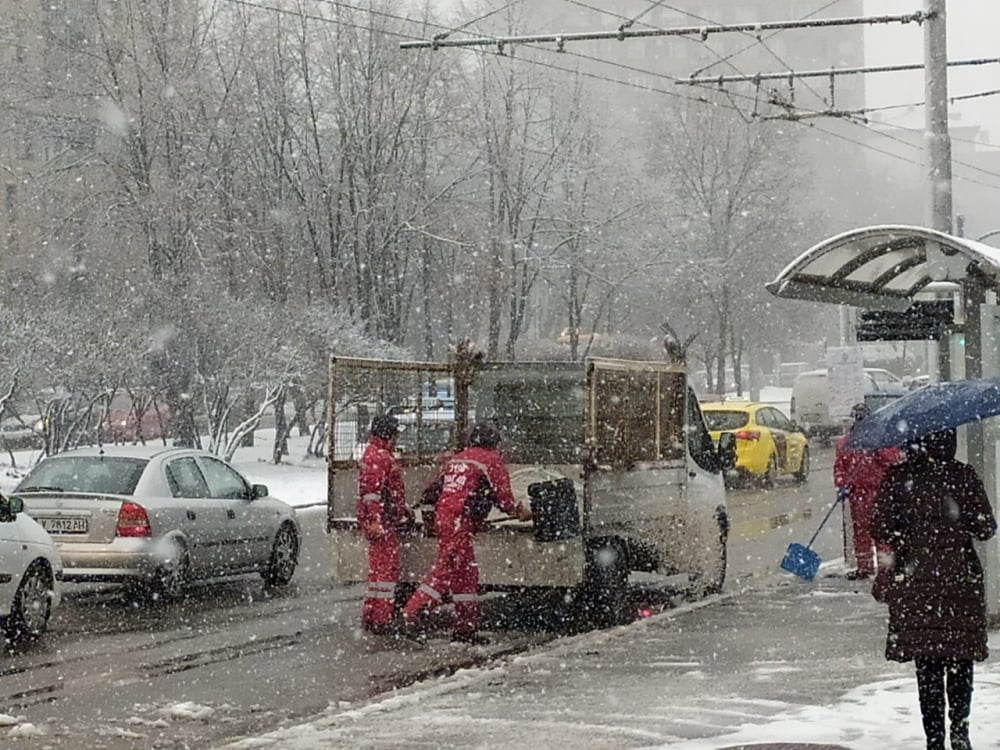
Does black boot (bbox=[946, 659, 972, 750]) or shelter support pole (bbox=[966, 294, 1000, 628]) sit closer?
black boot (bbox=[946, 659, 972, 750])

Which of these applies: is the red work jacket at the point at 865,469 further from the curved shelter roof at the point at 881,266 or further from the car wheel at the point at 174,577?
the car wheel at the point at 174,577

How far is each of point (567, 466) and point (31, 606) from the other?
4.13 meters

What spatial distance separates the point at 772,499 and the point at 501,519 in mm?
15705

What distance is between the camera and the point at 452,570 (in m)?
11.7

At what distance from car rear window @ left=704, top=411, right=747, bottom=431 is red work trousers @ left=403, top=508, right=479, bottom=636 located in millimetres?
19561

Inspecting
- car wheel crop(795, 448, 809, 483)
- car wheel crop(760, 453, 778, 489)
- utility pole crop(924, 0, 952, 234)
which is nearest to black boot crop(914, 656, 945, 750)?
utility pole crop(924, 0, 952, 234)

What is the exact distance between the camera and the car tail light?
14.0 metres

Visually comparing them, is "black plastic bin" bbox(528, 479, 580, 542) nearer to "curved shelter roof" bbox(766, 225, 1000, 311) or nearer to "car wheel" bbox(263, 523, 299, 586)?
"curved shelter roof" bbox(766, 225, 1000, 311)

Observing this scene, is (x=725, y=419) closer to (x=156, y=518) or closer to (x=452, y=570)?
(x=156, y=518)

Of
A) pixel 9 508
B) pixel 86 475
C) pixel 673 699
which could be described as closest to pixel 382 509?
pixel 9 508

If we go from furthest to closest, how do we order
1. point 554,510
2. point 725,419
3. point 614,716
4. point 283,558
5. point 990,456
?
point 725,419 → point 283,558 → point 554,510 → point 990,456 → point 614,716

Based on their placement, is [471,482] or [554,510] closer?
[471,482]

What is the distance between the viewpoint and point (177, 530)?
1443 centimetres

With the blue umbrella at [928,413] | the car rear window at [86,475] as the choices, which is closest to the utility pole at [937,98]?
the car rear window at [86,475]
